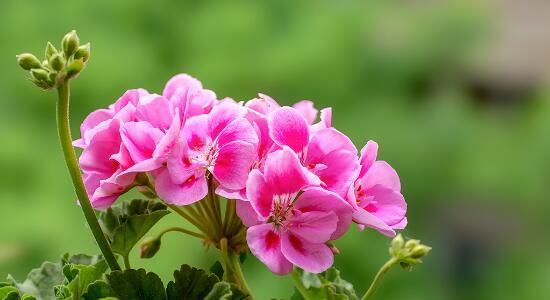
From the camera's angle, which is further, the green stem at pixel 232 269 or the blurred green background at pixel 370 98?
the blurred green background at pixel 370 98

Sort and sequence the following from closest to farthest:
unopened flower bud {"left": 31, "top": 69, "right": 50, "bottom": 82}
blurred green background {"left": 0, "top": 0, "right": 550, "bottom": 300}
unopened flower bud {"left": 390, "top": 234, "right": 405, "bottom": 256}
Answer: unopened flower bud {"left": 31, "top": 69, "right": 50, "bottom": 82} < unopened flower bud {"left": 390, "top": 234, "right": 405, "bottom": 256} < blurred green background {"left": 0, "top": 0, "right": 550, "bottom": 300}

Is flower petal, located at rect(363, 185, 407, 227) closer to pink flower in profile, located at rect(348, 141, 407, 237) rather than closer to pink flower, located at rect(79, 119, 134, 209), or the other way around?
pink flower in profile, located at rect(348, 141, 407, 237)

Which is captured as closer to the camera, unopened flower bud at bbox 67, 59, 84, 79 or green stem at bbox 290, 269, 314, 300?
unopened flower bud at bbox 67, 59, 84, 79

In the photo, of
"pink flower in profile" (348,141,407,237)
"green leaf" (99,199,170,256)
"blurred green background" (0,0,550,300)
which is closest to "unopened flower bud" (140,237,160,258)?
"green leaf" (99,199,170,256)

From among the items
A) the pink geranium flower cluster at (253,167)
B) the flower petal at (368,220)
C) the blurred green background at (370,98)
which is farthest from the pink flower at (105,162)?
the blurred green background at (370,98)

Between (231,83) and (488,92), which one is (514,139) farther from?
(231,83)

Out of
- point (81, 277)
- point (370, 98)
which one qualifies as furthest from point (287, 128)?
point (370, 98)

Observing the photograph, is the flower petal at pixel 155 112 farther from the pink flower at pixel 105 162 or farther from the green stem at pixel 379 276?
the green stem at pixel 379 276

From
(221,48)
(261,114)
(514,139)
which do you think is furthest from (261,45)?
(261,114)
